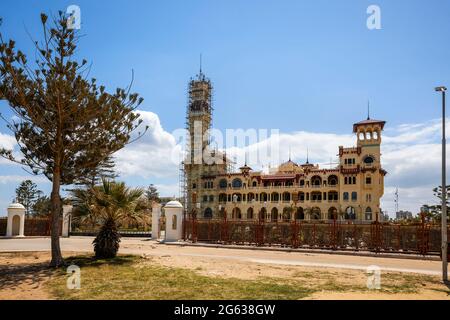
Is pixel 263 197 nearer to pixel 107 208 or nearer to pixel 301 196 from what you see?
pixel 301 196

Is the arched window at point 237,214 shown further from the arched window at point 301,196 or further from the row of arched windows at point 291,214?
the arched window at point 301,196

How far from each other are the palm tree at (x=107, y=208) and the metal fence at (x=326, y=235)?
1173 cm

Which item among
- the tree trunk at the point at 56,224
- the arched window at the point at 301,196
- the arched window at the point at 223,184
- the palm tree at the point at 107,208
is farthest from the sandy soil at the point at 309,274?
the arched window at the point at 223,184

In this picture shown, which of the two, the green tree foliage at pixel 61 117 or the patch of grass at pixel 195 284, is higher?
the green tree foliage at pixel 61 117

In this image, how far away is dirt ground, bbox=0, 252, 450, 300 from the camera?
9.74 m

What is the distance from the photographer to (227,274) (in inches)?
508

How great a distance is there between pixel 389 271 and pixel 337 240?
8.79 meters

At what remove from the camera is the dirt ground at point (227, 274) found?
9.74 metres

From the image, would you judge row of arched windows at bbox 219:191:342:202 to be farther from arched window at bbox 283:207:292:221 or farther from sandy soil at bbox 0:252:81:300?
sandy soil at bbox 0:252:81:300

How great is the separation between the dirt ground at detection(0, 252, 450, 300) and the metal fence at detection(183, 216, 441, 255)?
8844 mm
